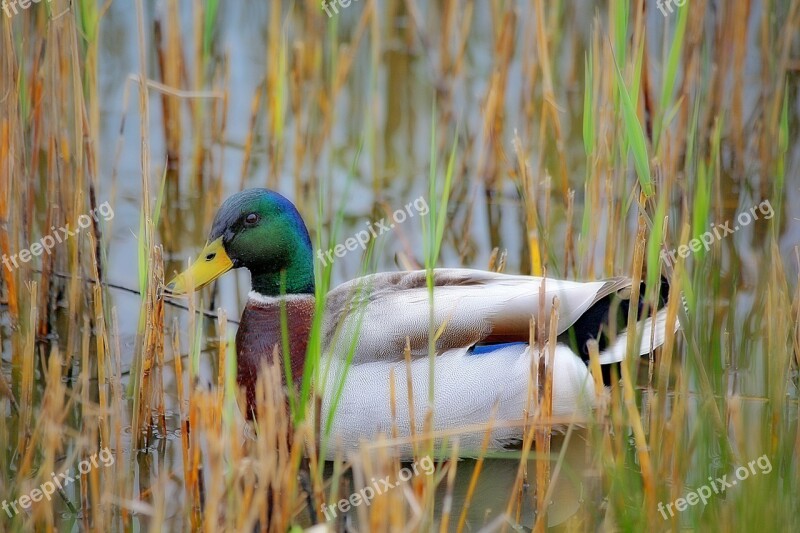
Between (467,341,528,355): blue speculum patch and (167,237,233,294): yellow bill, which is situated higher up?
(167,237,233,294): yellow bill

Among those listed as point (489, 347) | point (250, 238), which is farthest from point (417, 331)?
point (250, 238)

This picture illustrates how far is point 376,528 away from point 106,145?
3690 mm

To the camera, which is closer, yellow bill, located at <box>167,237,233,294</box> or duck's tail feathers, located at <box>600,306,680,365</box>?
duck's tail feathers, located at <box>600,306,680,365</box>

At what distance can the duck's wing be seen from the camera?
3.55 metres

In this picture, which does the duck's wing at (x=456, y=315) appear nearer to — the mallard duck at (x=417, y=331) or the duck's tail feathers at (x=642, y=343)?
the mallard duck at (x=417, y=331)

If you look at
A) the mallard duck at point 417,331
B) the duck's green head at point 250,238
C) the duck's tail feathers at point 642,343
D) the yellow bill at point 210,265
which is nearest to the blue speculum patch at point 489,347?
the mallard duck at point 417,331

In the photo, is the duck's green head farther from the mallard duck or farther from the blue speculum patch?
the blue speculum patch

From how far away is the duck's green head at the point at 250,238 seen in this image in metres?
3.66

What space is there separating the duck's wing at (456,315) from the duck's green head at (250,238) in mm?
271

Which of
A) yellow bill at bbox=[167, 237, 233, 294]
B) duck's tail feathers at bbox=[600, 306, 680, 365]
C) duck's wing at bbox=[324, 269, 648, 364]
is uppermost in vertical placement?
yellow bill at bbox=[167, 237, 233, 294]

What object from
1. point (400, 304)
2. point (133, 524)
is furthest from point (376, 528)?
point (400, 304)

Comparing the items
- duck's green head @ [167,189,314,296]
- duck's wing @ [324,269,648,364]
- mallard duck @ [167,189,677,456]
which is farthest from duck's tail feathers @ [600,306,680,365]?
duck's green head @ [167,189,314,296]

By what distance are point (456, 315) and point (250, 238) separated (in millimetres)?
706

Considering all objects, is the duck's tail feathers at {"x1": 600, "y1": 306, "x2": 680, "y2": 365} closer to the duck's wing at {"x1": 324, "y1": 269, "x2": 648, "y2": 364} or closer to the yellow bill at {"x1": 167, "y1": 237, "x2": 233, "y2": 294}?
the duck's wing at {"x1": 324, "y1": 269, "x2": 648, "y2": 364}
